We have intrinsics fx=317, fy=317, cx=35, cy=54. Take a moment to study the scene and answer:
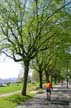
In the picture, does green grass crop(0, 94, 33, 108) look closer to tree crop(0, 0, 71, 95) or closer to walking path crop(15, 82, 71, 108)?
walking path crop(15, 82, 71, 108)

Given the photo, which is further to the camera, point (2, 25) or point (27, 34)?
point (27, 34)

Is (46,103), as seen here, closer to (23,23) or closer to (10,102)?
(10,102)

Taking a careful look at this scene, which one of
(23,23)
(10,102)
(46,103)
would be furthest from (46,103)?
(23,23)

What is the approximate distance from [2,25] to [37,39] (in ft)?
15.2

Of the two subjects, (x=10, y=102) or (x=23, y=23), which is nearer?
(x=10, y=102)

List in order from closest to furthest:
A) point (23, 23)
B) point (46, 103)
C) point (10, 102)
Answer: point (46, 103), point (10, 102), point (23, 23)

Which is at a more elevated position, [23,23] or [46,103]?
[23,23]

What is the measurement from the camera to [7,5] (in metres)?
36.9

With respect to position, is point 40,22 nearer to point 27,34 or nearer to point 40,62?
point 27,34

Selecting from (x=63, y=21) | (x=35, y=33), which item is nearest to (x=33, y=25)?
(x=35, y=33)

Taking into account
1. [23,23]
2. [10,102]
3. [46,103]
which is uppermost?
[23,23]

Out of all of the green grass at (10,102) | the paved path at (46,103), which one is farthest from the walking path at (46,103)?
the green grass at (10,102)

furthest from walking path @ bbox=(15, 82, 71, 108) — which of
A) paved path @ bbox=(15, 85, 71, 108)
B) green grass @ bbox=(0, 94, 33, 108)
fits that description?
green grass @ bbox=(0, 94, 33, 108)

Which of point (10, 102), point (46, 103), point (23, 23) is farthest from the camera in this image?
point (23, 23)
